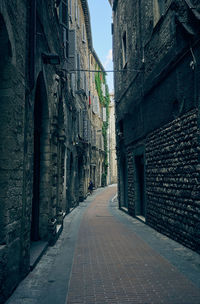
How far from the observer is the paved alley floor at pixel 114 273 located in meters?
3.89

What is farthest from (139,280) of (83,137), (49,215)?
(83,137)

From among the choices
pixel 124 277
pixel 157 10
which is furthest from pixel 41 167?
pixel 157 10

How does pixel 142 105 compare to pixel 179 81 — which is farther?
pixel 142 105

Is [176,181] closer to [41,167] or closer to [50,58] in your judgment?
[41,167]

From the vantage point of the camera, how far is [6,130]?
389 cm

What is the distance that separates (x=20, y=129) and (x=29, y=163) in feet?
2.81

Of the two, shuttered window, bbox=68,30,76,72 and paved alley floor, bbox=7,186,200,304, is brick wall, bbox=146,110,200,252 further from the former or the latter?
shuttered window, bbox=68,30,76,72

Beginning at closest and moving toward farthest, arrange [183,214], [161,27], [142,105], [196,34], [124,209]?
1. [196,34]
2. [183,214]
3. [161,27]
4. [142,105]
5. [124,209]

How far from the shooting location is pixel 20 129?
175 inches

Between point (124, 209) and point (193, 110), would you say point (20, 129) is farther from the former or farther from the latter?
point (124, 209)

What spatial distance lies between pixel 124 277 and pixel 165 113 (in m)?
4.72

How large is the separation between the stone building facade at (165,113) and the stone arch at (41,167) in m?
3.19

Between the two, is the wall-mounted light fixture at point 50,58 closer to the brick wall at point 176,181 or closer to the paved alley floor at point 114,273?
the brick wall at point 176,181

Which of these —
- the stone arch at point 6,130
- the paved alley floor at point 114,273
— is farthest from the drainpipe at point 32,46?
the paved alley floor at point 114,273
